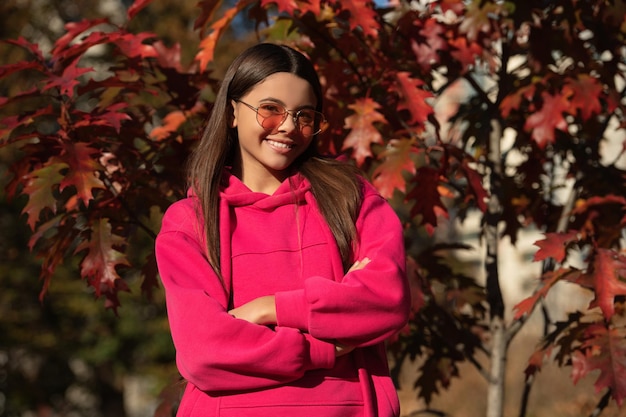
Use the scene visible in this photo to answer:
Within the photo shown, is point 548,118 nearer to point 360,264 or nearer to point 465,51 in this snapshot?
point 465,51

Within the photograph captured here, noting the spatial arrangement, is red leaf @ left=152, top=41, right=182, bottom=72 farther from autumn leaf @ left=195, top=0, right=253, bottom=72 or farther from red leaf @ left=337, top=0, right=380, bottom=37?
red leaf @ left=337, top=0, right=380, bottom=37

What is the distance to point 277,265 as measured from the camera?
1801 mm

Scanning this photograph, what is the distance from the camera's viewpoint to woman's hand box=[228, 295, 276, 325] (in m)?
1.69

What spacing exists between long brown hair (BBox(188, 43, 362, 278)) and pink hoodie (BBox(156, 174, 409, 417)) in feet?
0.08

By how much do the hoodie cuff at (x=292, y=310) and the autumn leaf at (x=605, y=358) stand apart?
1163 mm

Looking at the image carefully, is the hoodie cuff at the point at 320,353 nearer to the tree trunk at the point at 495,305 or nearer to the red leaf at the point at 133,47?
the red leaf at the point at 133,47

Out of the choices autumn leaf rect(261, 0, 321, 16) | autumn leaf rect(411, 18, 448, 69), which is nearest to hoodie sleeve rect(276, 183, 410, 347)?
autumn leaf rect(261, 0, 321, 16)

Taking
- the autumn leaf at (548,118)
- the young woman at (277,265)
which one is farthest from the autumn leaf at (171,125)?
the autumn leaf at (548,118)

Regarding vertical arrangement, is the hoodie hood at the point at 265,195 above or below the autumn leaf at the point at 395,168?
above

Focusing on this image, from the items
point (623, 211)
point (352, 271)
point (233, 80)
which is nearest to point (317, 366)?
point (352, 271)

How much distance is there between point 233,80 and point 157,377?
311 inches

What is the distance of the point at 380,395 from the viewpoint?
5.86ft

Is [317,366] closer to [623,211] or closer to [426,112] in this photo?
[426,112]

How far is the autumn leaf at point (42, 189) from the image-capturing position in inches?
95.0
